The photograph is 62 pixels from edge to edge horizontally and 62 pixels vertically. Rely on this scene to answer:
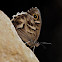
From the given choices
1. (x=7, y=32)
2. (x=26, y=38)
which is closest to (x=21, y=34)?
(x=26, y=38)

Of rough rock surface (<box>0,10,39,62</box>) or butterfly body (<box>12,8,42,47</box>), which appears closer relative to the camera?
rough rock surface (<box>0,10,39,62</box>)

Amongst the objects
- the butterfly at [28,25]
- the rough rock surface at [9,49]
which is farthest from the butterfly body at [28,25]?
the rough rock surface at [9,49]

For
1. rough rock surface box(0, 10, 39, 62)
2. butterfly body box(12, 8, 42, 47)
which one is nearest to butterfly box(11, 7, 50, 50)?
butterfly body box(12, 8, 42, 47)

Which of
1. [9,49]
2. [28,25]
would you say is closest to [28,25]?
[28,25]

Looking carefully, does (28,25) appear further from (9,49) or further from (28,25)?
(9,49)

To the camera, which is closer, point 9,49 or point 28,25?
point 9,49

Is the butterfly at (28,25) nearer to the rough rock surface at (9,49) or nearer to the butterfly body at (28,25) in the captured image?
the butterfly body at (28,25)

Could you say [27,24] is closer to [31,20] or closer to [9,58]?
[31,20]

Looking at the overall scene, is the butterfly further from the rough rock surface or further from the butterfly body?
the rough rock surface
